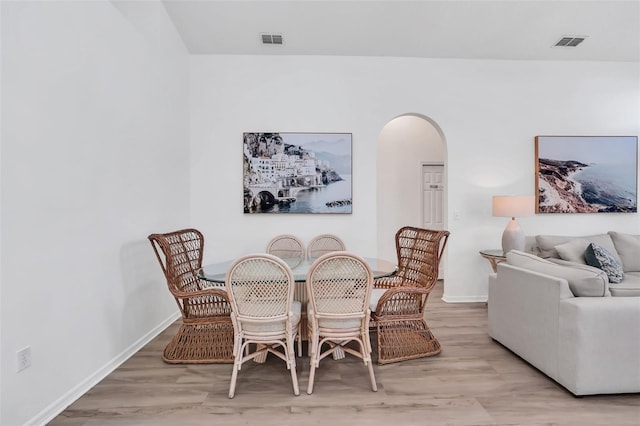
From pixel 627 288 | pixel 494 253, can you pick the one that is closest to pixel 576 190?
pixel 494 253

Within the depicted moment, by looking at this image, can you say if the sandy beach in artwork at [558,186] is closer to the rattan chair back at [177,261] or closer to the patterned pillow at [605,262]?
the patterned pillow at [605,262]

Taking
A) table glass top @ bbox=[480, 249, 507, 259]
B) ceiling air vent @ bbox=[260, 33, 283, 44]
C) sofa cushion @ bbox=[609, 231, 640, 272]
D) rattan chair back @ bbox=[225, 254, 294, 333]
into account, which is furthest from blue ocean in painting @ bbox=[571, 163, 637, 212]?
rattan chair back @ bbox=[225, 254, 294, 333]

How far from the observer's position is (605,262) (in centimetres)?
308

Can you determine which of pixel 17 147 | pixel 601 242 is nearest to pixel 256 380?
pixel 17 147

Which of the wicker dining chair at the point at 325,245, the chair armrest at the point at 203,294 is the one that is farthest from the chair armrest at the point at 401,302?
the chair armrest at the point at 203,294

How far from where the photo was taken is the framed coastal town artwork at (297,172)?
4047 mm

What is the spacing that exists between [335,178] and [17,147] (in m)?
2.99

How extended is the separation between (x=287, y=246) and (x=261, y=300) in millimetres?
1634

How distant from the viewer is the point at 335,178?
161 inches

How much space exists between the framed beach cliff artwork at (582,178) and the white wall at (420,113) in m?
0.13

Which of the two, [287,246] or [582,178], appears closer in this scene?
[287,246]

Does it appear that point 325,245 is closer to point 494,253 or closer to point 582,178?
point 494,253

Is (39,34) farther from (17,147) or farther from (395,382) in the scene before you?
(395,382)

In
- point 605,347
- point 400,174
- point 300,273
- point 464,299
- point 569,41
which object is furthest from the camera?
point 400,174
